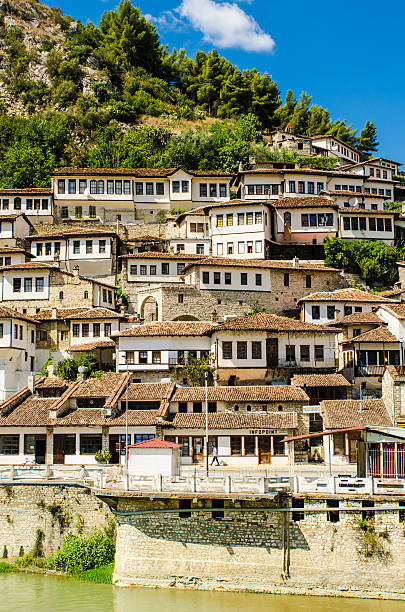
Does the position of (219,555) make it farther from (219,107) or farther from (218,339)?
(219,107)

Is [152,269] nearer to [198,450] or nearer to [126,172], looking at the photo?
[126,172]

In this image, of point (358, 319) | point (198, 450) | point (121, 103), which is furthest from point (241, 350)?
point (121, 103)

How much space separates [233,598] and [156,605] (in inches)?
109

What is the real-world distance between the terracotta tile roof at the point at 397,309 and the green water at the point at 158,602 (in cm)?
2400

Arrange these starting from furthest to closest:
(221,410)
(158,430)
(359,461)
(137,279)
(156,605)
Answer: (137,279) < (221,410) < (158,430) < (359,461) < (156,605)

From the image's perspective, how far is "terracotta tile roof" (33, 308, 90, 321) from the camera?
173ft

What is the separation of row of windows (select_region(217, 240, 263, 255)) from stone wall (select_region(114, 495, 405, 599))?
36307 millimetres

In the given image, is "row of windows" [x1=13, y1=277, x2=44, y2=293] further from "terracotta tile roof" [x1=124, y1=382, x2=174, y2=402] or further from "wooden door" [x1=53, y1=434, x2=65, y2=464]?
"wooden door" [x1=53, y1=434, x2=65, y2=464]

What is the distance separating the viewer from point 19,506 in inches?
1215

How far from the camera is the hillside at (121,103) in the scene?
82.4 m

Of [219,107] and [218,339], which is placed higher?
[219,107]

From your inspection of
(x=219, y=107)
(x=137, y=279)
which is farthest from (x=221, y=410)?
(x=219, y=107)

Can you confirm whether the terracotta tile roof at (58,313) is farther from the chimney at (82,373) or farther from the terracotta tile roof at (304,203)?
the terracotta tile roof at (304,203)

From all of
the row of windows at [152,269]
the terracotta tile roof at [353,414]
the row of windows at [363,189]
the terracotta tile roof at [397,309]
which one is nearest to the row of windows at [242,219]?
the row of windows at [152,269]
